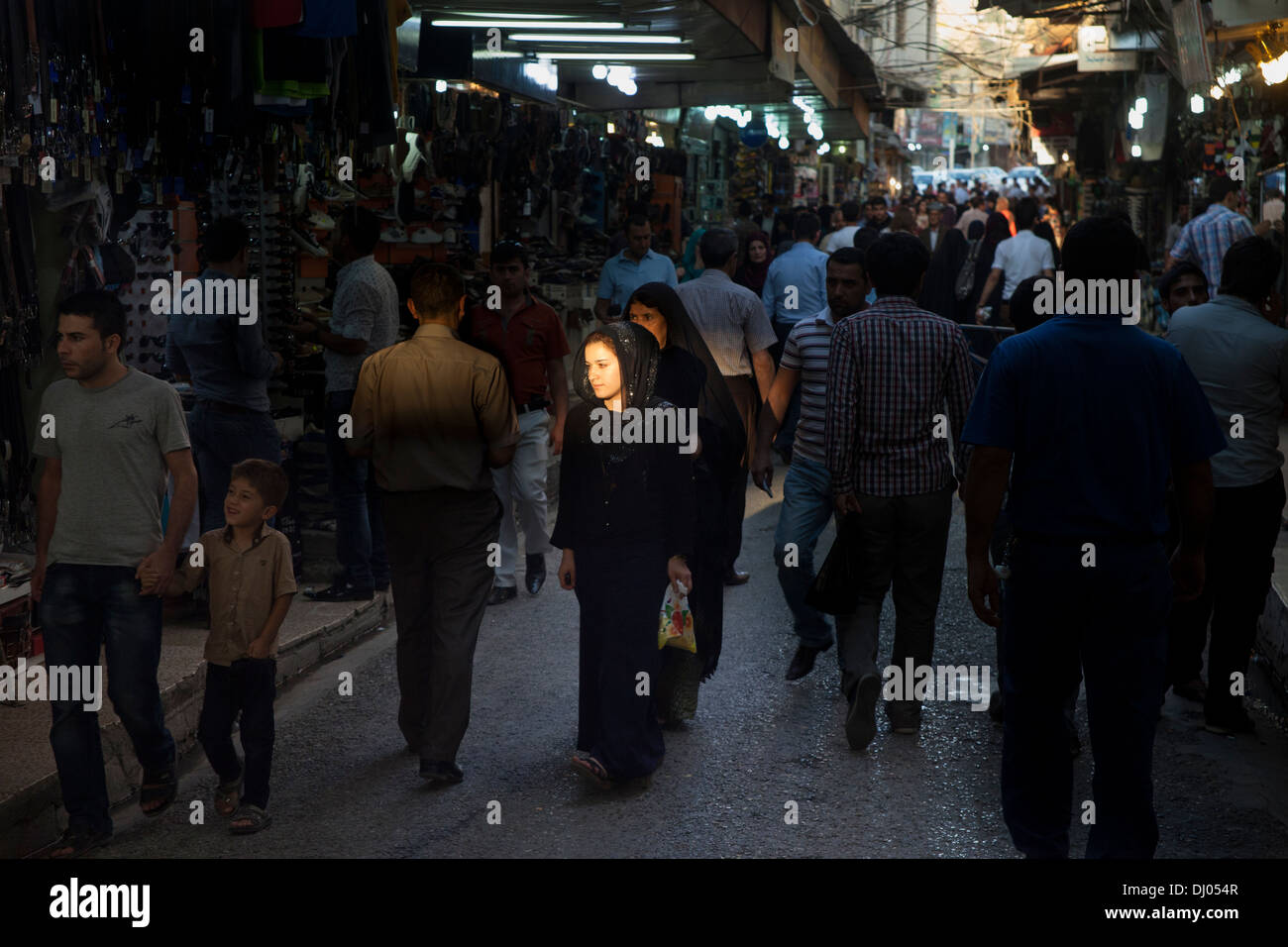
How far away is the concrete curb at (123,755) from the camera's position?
4586 millimetres

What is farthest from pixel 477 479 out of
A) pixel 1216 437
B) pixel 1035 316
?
pixel 1216 437

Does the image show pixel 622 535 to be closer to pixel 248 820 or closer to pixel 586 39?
pixel 248 820

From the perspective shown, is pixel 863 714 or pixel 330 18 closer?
pixel 863 714

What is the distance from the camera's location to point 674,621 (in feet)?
17.5

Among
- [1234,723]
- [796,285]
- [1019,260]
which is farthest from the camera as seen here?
[1019,260]

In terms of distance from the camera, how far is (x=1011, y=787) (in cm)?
398

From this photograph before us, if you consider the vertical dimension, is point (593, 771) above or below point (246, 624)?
below

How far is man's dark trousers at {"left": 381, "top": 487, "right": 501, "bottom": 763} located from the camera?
512cm

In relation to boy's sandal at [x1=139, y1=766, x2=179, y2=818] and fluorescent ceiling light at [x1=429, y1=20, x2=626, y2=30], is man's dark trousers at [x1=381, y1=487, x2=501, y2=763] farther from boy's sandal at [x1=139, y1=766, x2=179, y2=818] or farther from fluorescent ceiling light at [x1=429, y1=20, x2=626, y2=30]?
fluorescent ceiling light at [x1=429, y1=20, x2=626, y2=30]

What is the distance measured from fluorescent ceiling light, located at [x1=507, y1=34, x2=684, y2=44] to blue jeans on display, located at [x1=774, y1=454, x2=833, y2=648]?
597cm

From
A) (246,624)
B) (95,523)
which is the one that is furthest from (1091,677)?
(95,523)

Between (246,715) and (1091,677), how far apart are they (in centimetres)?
256

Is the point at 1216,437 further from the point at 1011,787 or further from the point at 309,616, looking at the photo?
the point at 309,616
